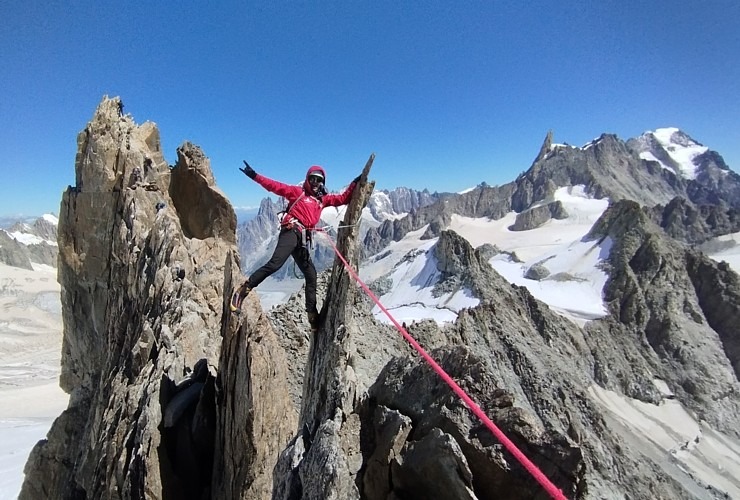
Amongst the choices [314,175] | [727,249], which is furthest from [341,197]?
[727,249]

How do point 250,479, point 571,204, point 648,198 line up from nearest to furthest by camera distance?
point 250,479
point 571,204
point 648,198

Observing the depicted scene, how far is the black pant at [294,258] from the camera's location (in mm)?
7289

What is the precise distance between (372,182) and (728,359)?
60.1 m

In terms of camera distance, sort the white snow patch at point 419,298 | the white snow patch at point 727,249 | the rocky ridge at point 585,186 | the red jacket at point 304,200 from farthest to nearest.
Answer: the rocky ridge at point 585,186 < the white snow patch at point 727,249 < the white snow patch at point 419,298 < the red jacket at point 304,200

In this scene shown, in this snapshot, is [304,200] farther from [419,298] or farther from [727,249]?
[727,249]

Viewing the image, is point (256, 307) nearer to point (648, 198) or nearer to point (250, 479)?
point (250, 479)

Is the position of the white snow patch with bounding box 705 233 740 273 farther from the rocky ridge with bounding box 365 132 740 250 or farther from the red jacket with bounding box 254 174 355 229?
the red jacket with bounding box 254 174 355 229

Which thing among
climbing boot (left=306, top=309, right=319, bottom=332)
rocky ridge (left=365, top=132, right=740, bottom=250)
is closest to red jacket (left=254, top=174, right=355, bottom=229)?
climbing boot (left=306, top=309, right=319, bottom=332)

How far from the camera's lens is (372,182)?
734 cm

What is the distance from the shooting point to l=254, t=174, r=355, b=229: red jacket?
753 centimetres

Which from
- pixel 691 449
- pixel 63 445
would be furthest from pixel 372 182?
pixel 691 449

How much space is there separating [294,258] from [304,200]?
110 centimetres

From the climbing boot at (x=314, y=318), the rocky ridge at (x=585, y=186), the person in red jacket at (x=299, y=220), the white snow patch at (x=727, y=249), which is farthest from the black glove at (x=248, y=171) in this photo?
the rocky ridge at (x=585, y=186)

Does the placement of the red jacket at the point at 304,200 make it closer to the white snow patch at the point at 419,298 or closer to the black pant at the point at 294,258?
the black pant at the point at 294,258
